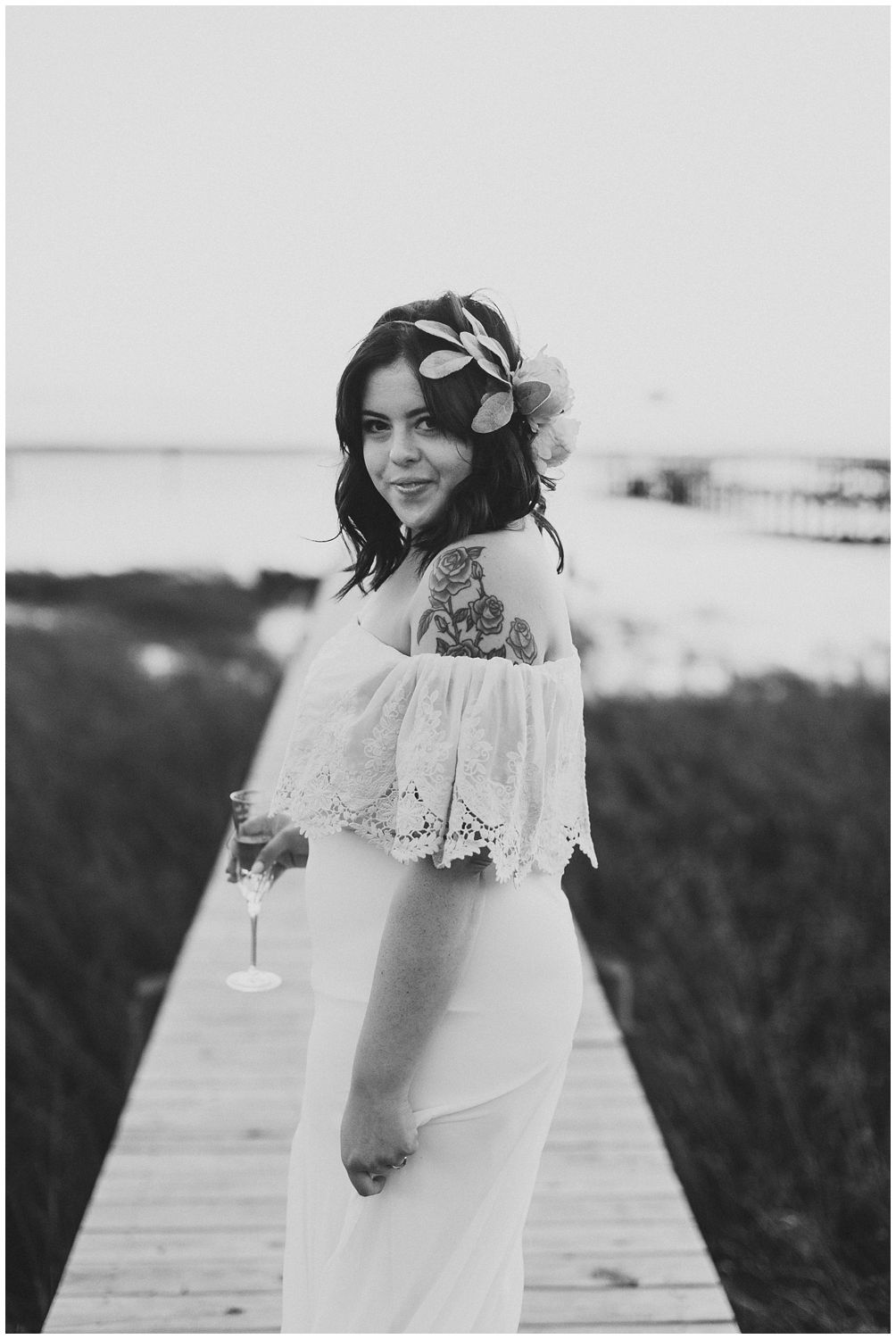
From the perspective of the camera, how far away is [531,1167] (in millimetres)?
1522

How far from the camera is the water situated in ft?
30.7

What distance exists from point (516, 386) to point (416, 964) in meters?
0.74

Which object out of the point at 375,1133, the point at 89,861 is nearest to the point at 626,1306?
the point at 375,1133

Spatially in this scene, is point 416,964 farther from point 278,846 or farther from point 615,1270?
point 615,1270

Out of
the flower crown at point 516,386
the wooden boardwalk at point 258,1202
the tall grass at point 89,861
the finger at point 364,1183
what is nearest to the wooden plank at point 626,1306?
the wooden boardwalk at point 258,1202

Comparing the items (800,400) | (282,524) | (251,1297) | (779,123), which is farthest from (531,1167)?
(282,524)

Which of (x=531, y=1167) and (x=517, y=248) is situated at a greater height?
(x=517, y=248)

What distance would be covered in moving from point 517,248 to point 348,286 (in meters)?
0.41

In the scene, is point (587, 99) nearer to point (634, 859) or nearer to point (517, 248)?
point (517, 248)

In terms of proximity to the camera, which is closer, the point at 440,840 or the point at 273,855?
the point at 440,840

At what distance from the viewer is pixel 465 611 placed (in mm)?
1266

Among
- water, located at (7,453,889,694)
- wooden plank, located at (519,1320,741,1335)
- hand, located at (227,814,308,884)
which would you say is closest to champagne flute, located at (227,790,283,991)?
hand, located at (227,814,308,884)

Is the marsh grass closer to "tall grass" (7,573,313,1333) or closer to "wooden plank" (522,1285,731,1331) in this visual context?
"tall grass" (7,573,313,1333)

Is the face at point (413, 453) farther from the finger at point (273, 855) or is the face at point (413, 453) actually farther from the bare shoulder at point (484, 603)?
the finger at point (273, 855)
